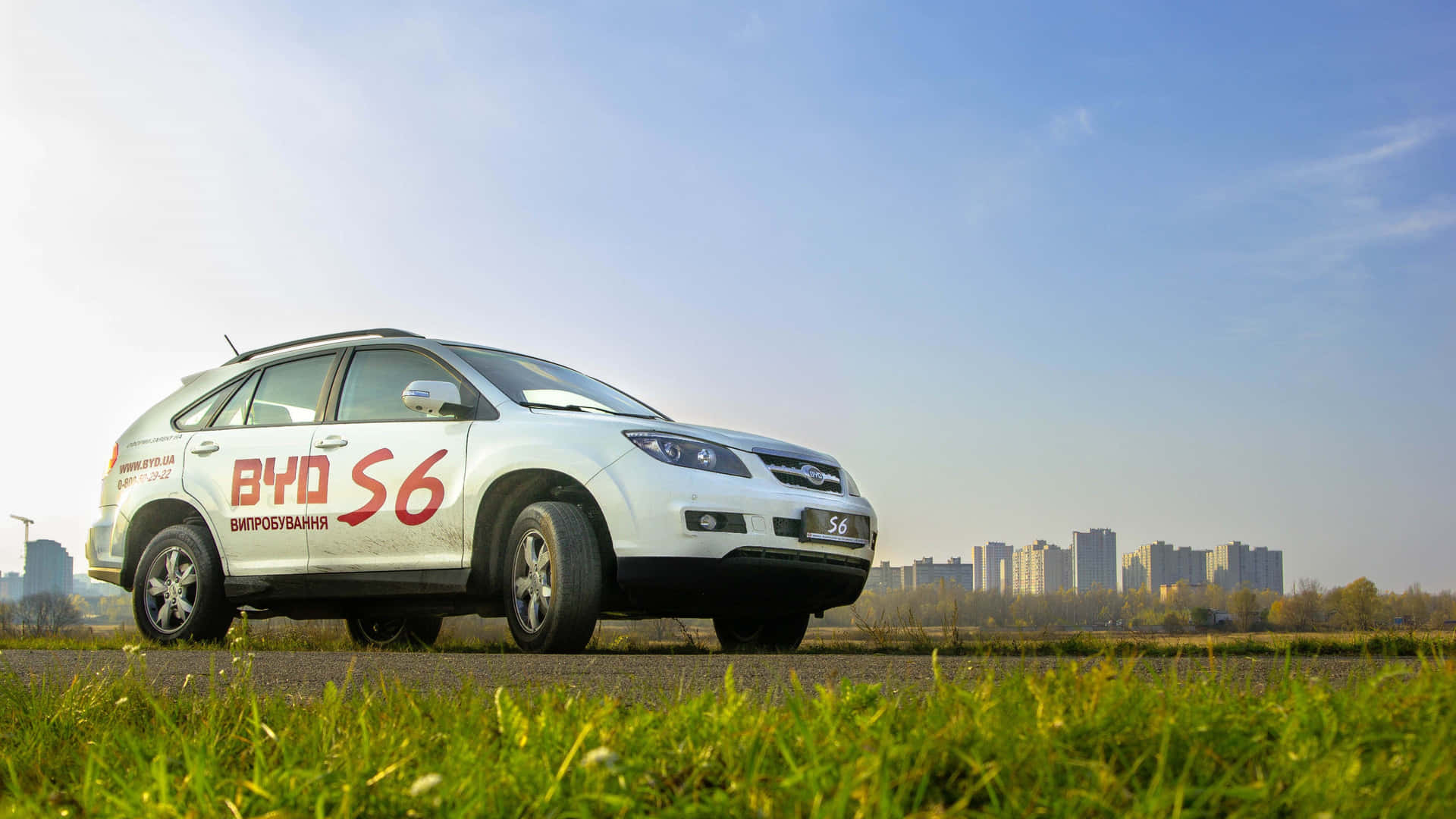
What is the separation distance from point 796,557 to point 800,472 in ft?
1.89

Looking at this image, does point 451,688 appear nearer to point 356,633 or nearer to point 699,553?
point 699,553

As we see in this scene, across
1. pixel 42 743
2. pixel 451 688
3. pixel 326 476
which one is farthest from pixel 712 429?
pixel 42 743

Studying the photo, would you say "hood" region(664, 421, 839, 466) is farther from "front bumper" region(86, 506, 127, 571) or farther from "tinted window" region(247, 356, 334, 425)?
"front bumper" region(86, 506, 127, 571)

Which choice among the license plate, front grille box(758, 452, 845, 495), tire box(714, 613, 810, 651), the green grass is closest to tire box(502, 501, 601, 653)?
front grille box(758, 452, 845, 495)

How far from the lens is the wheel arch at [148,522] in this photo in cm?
852

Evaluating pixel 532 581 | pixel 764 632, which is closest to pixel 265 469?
pixel 532 581

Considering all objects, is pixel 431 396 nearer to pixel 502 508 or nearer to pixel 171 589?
pixel 502 508

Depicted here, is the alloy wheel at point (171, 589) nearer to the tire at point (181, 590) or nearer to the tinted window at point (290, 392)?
the tire at point (181, 590)

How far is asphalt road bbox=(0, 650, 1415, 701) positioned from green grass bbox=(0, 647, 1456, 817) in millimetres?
565

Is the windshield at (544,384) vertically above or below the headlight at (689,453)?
above

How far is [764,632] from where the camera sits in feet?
26.7

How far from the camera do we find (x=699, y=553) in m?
6.46

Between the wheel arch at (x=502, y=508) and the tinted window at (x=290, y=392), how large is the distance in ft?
5.69

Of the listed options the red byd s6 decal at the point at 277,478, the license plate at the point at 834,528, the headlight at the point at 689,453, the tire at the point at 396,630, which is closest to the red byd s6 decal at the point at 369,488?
the red byd s6 decal at the point at 277,478
